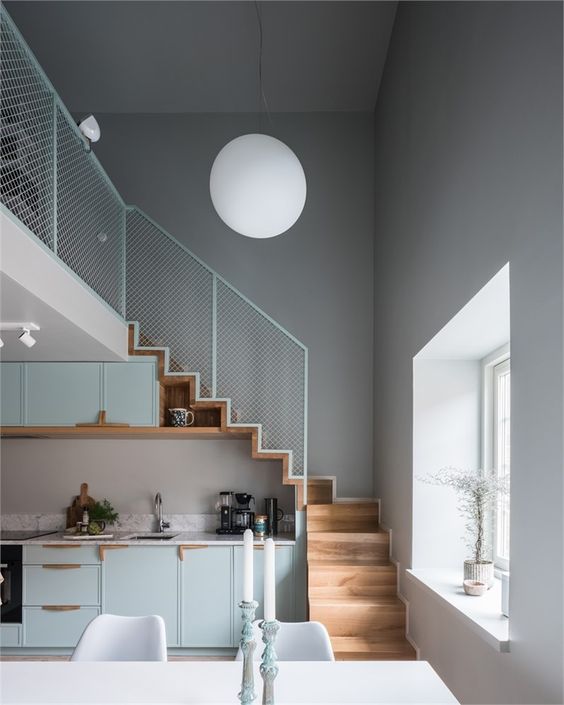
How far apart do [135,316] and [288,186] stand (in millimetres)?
3447

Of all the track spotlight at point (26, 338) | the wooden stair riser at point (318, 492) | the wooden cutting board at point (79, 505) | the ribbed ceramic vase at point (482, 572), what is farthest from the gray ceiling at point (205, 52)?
the ribbed ceramic vase at point (482, 572)

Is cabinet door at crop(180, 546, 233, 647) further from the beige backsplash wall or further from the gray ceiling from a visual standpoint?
the gray ceiling

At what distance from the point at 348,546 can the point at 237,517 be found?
1.03 metres

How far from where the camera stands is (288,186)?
2881 millimetres

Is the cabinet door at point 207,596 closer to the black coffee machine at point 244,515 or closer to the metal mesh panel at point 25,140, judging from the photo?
the black coffee machine at point 244,515

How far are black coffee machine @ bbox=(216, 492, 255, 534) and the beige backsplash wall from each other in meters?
0.20

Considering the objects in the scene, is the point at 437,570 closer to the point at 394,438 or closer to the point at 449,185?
the point at 394,438

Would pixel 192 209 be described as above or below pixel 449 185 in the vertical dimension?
above

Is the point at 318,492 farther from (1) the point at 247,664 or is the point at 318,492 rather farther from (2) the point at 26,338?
(1) the point at 247,664

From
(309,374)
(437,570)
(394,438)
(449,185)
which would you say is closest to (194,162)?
(309,374)

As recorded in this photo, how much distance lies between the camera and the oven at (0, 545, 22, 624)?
5418 millimetres

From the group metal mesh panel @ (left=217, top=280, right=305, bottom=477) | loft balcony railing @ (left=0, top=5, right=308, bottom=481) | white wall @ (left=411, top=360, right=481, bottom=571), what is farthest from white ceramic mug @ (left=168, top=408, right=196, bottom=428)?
white wall @ (left=411, top=360, right=481, bottom=571)

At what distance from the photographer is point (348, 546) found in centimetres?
534

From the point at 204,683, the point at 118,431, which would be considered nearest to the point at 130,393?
the point at 118,431
